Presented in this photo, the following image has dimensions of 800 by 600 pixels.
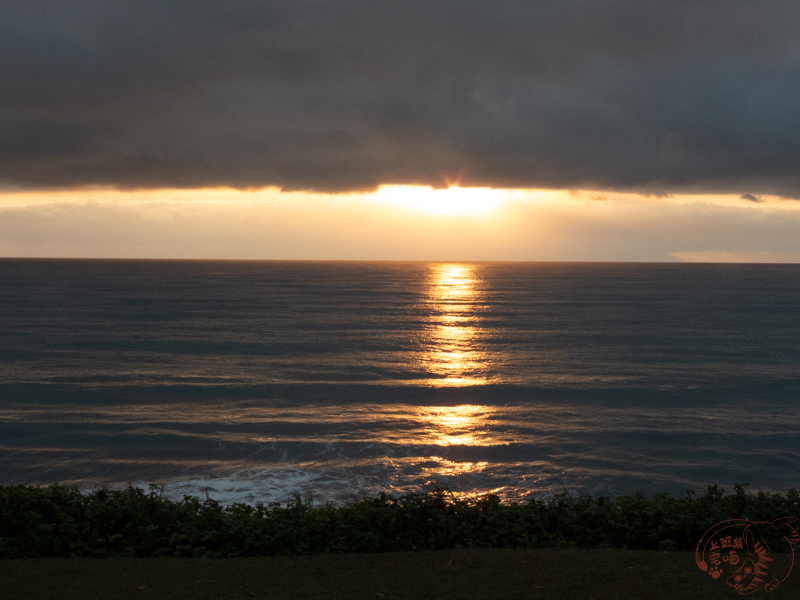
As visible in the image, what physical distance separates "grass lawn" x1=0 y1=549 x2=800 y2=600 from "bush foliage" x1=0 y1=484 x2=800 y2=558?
72 centimetres

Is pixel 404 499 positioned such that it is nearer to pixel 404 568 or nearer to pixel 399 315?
pixel 404 568

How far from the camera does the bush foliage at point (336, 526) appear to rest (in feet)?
36.4

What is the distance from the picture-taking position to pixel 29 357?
53.1m

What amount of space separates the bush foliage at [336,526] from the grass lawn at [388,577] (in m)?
0.72

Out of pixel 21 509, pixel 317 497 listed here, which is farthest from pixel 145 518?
pixel 317 497

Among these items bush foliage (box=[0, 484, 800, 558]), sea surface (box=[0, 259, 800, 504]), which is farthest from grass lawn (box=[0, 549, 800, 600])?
sea surface (box=[0, 259, 800, 504])

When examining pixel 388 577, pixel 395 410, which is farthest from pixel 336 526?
pixel 395 410

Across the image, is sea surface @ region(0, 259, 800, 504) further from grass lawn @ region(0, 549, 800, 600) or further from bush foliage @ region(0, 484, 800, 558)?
grass lawn @ region(0, 549, 800, 600)

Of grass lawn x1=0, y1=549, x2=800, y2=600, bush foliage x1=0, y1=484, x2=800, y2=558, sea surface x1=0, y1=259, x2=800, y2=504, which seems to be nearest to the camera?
grass lawn x1=0, y1=549, x2=800, y2=600

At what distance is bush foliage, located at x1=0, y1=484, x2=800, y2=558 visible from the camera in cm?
1109

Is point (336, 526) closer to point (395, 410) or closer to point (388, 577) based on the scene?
point (388, 577)

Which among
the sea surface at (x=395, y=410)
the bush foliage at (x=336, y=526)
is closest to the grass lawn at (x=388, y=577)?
the bush foliage at (x=336, y=526)

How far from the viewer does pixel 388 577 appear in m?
9.45

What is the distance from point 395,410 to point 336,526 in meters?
24.1
